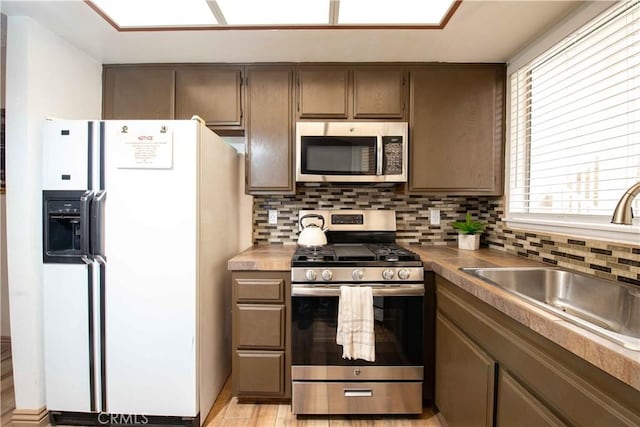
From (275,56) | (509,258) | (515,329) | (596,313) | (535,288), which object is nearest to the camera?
(515,329)

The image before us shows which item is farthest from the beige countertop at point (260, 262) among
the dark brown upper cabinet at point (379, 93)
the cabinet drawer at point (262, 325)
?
the dark brown upper cabinet at point (379, 93)

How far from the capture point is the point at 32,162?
1.55 metres

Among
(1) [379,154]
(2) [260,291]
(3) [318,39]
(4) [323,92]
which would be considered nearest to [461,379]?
(2) [260,291]

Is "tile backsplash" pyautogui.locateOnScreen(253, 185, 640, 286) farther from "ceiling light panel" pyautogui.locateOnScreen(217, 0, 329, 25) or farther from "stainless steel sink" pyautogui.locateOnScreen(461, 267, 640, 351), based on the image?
"ceiling light panel" pyautogui.locateOnScreen(217, 0, 329, 25)

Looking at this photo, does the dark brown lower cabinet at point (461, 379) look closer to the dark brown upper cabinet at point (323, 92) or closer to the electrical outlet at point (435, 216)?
the electrical outlet at point (435, 216)

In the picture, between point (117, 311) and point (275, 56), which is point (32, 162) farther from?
point (275, 56)

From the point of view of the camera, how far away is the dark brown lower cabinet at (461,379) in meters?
1.15

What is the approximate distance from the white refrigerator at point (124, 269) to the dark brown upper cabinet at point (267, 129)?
0.49 meters

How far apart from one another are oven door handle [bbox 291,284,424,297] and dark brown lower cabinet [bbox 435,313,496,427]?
192mm

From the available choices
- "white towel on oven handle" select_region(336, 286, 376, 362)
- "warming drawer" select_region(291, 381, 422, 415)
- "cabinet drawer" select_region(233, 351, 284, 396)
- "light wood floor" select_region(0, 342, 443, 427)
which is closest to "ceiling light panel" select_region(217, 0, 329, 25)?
"white towel on oven handle" select_region(336, 286, 376, 362)

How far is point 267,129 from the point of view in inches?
79.2

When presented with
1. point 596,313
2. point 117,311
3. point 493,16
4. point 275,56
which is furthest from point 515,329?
point 275,56

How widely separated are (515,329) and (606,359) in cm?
34

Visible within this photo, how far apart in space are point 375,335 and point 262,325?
65 centimetres
